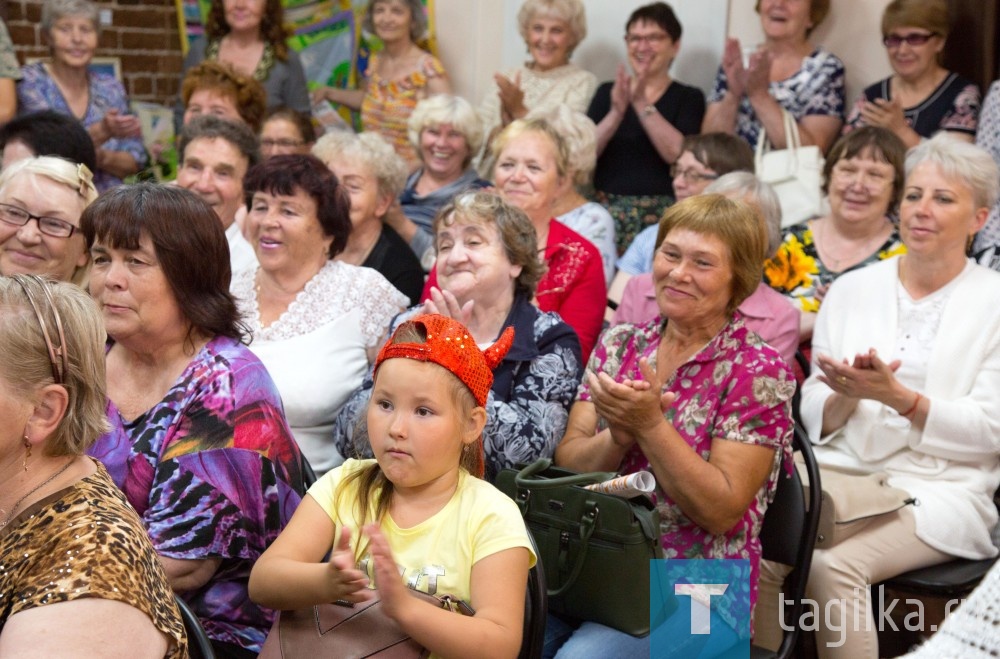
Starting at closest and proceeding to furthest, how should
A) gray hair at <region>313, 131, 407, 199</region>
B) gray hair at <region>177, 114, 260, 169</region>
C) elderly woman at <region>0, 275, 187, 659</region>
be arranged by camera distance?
elderly woman at <region>0, 275, 187, 659</region>, gray hair at <region>177, 114, 260, 169</region>, gray hair at <region>313, 131, 407, 199</region>

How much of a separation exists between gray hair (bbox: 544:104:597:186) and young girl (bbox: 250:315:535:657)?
238 centimetres

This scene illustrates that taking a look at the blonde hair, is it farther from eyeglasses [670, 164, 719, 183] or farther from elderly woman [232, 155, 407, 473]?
eyeglasses [670, 164, 719, 183]

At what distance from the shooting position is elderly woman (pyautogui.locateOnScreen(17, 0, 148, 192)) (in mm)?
5090

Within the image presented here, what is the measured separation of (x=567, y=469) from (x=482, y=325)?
1.93 ft

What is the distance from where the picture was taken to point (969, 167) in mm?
3119

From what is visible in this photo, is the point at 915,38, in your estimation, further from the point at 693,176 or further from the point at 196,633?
the point at 196,633

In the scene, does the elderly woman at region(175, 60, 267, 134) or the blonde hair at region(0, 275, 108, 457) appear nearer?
the blonde hair at region(0, 275, 108, 457)

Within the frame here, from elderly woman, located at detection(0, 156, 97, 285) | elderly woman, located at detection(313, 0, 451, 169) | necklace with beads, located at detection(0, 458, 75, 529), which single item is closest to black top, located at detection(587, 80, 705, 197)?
elderly woman, located at detection(313, 0, 451, 169)

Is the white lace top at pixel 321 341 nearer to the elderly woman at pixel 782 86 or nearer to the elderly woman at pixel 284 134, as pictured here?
the elderly woman at pixel 284 134

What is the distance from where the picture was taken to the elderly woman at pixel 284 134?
4.64 metres

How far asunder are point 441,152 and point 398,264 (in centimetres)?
99

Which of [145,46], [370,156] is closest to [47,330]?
[370,156]

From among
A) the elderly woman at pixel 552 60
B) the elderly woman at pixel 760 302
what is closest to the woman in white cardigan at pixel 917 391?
the elderly woman at pixel 760 302

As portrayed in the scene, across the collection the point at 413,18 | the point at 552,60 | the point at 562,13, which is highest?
the point at 562,13
